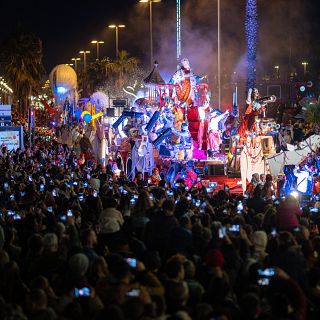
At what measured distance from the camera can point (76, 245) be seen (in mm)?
10305

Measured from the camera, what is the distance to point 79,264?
9.27m

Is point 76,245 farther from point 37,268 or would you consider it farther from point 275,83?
point 275,83

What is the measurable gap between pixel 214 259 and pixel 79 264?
4.98ft

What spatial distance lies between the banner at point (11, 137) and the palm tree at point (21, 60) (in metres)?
26.9

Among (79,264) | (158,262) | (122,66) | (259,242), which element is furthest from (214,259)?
(122,66)

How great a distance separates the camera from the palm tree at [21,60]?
207 feet

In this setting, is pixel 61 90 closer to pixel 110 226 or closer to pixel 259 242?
pixel 110 226

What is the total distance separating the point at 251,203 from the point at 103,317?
736cm

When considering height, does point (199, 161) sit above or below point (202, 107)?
below

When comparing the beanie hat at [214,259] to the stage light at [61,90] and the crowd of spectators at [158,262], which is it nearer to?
the crowd of spectators at [158,262]

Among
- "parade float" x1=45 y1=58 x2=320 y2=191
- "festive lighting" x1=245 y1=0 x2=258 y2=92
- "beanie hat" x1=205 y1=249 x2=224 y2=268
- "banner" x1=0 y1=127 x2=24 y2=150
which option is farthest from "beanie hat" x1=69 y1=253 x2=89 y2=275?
"festive lighting" x1=245 y1=0 x2=258 y2=92

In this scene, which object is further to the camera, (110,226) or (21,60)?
(21,60)

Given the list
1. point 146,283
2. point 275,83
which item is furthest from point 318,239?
point 275,83

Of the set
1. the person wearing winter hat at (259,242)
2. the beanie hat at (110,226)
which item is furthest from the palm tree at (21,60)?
the person wearing winter hat at (259,242)
